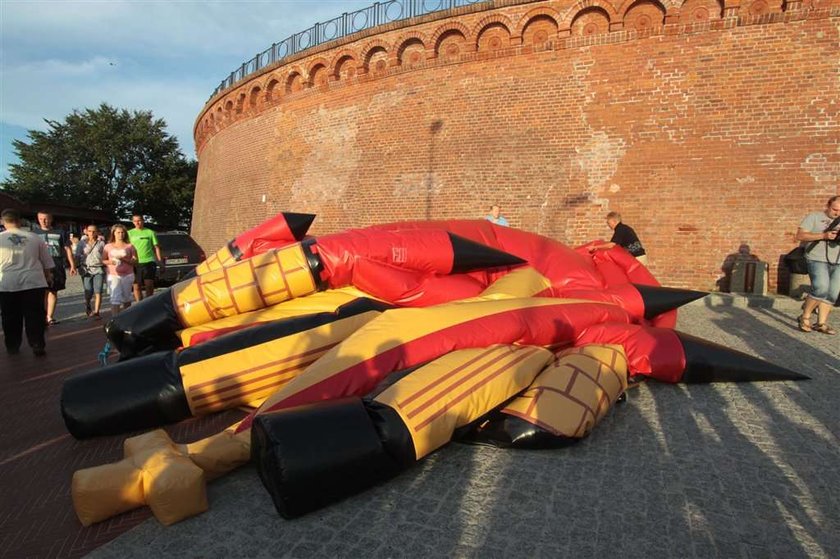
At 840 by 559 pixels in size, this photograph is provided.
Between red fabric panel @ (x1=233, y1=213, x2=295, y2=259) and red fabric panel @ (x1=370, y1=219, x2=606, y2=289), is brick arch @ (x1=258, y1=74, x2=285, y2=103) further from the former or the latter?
red fabric panel @ (x1=370, y1=219, x2=606, y2=289)

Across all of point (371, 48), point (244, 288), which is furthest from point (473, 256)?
Answer: point (371, 48)

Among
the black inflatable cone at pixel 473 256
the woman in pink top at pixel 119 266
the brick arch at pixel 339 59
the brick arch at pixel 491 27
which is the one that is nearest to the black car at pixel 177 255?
the woman in pink top at pixel 119 266

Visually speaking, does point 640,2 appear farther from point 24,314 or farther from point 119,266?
point 24,314

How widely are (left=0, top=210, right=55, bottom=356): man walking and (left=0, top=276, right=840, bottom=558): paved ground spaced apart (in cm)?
289

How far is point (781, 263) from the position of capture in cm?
902

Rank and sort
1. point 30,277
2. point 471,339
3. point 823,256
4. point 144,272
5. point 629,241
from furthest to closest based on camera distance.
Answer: point 144,272, point 629,241, point 823,256, point 30,277, point 471,339

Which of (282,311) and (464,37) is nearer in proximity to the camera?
(282,311)

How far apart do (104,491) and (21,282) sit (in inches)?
180

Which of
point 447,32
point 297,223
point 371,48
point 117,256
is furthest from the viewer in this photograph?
point 371,48

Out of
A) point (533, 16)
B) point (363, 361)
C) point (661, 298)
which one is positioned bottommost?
point (363, 361)

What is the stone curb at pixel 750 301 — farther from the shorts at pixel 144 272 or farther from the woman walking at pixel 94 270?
the woman walking at pixel 94 270

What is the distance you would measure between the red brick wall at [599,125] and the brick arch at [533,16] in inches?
2.0

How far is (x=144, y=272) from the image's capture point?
8016 mm

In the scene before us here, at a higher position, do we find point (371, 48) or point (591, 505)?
point (371, 48)
